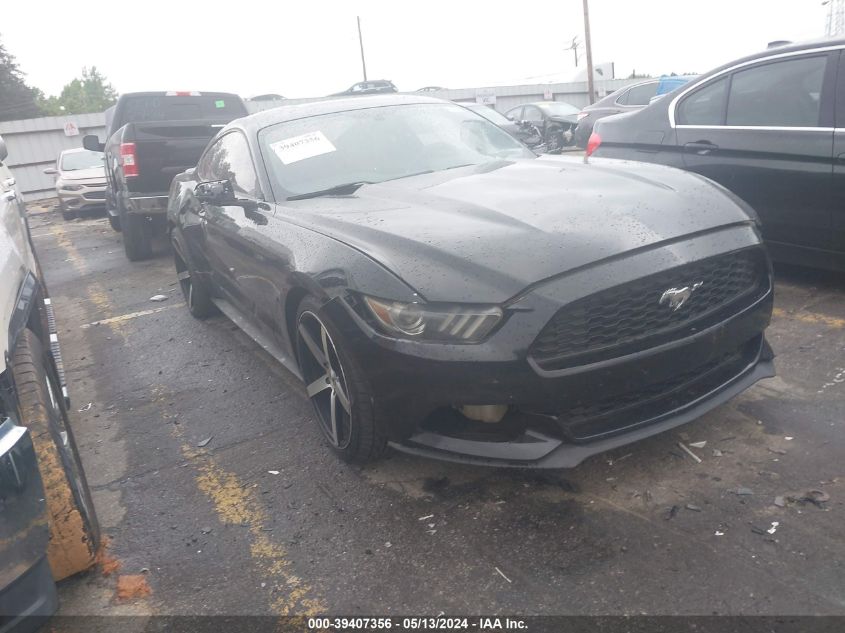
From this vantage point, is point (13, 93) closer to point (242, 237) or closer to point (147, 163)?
point (147, 163)

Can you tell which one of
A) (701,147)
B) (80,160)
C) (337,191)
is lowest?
(701,147)

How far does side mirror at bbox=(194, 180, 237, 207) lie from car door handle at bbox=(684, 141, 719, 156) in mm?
3164

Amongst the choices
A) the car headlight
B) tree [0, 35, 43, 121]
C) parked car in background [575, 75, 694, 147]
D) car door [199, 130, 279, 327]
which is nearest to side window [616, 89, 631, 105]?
parked car in background [575, 75, 694, 147]

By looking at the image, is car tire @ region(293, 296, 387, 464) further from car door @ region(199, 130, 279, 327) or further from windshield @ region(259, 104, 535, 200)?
windshield @ region(259, 104, 535, 200)

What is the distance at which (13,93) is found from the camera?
58281mm

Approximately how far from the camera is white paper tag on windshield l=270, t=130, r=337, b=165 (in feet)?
13.1

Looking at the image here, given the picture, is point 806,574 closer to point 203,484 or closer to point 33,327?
point 203,484

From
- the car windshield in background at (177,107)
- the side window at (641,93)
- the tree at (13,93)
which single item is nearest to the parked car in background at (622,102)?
the side window at (641,93)

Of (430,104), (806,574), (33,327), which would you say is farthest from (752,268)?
(33,327)

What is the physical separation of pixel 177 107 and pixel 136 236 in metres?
2.59

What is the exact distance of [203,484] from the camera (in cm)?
333

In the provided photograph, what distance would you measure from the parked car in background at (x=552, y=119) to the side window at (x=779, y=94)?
940 centimetres

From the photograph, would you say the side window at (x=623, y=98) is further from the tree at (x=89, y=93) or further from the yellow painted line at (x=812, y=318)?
the tree at (x=89, y=93)

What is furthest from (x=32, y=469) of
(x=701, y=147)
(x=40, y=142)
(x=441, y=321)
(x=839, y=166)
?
(x=40, y=142)
